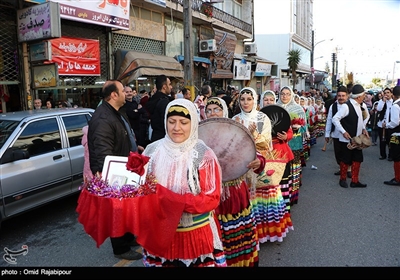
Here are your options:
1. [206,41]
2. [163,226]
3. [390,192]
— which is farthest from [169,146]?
[206,41]

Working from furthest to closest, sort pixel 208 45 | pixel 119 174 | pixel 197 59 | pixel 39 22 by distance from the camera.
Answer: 1. pixel 208 45
2. pixel 197 59
3. pixel 39 22
4. pixel 119 174

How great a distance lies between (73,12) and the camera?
369 inches

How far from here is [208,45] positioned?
17.3 meters

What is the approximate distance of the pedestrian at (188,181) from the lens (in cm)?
241

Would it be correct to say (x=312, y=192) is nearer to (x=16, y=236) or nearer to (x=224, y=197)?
(x=224, y=197)

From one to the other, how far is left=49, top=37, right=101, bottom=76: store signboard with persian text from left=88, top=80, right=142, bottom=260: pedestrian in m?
6.15

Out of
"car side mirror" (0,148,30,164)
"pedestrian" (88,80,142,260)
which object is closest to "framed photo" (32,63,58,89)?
"car side mirror" (0,148,30,164)

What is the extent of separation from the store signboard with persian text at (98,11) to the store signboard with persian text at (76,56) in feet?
2.35

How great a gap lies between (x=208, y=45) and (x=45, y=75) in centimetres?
989

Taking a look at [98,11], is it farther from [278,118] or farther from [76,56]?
[278,118]

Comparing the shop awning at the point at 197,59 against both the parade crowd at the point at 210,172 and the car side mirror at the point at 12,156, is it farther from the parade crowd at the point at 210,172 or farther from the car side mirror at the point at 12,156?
the car side mirror at the point at 12,156

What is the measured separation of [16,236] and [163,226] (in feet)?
11.1

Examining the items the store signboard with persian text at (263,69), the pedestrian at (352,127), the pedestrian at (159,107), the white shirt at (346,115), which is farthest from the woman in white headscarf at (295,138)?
the store signboard with persian text at (263,69)

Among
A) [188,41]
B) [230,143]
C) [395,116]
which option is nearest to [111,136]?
[230,143]
